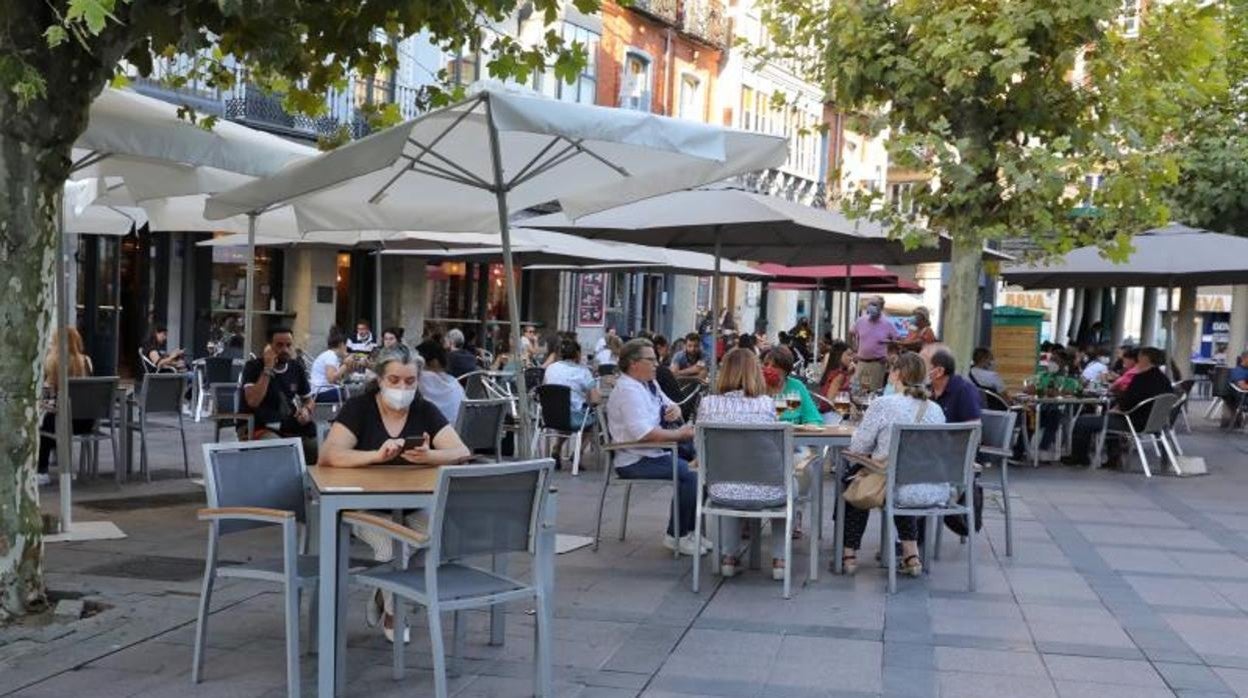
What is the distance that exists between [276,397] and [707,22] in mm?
27040

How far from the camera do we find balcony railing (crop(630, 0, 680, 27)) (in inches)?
1227

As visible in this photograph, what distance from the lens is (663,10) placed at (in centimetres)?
3222

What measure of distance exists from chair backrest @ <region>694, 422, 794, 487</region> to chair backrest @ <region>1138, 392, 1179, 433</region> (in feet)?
25.5

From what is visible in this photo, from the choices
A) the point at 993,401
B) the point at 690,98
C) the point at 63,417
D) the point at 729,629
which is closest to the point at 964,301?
the point at 993,401

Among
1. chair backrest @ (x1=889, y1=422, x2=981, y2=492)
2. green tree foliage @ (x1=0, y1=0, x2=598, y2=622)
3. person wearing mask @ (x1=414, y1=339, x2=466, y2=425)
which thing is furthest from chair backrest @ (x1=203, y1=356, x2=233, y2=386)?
chair backrest @ (x1=889, y1=422, x2=981, y2=492)

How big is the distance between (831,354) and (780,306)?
31.0 m

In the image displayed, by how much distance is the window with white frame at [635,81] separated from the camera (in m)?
31.4

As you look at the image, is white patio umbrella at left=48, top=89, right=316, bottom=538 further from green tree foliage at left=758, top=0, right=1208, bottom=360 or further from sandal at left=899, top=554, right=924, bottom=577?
green tree foliage at left=758, top=0, right=1208, bottom=360

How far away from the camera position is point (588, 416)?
12133mm

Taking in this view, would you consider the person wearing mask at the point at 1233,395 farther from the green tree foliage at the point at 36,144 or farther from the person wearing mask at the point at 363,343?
the green tree foliage at the point at 36,144

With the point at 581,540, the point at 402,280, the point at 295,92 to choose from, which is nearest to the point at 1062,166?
the point at 581,540

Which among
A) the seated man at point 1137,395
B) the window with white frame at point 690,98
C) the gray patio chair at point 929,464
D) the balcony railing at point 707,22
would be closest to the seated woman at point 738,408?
the gray patio chair at point 929,464

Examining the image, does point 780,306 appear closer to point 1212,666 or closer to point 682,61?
point 682,61

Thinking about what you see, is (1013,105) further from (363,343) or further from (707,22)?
(707,22)
